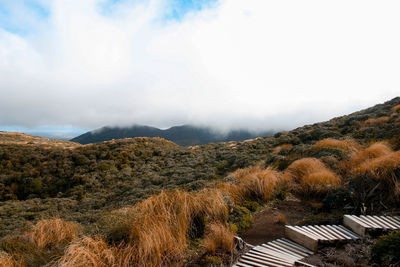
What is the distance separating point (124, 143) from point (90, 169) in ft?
25.3

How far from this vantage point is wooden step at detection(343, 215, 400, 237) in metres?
3.80

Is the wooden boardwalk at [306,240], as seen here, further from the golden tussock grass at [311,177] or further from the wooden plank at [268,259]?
the golden tussock grass at [311,177]

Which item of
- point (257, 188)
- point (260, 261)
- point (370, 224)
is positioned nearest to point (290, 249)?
point (260, 261)

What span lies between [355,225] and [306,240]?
1.08 metres

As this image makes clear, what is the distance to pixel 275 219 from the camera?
5246 mm

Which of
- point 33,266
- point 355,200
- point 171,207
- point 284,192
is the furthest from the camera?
point 284,192

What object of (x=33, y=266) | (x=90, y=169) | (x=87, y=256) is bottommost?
(x=90, y=169)

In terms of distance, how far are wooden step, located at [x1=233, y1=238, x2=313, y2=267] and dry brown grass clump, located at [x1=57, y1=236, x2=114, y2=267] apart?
184 cm

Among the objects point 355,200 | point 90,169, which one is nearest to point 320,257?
point 355,200

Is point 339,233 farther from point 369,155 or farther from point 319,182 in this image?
point 369,155

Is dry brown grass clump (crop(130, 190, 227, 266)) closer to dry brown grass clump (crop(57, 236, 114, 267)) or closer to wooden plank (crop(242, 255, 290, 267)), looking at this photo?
dry brown grass clump (crop(57, 236, 114, 267))

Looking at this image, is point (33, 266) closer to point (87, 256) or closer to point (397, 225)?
point (87, 256)

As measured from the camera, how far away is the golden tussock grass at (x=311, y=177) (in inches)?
257

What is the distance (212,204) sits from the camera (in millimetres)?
4945
